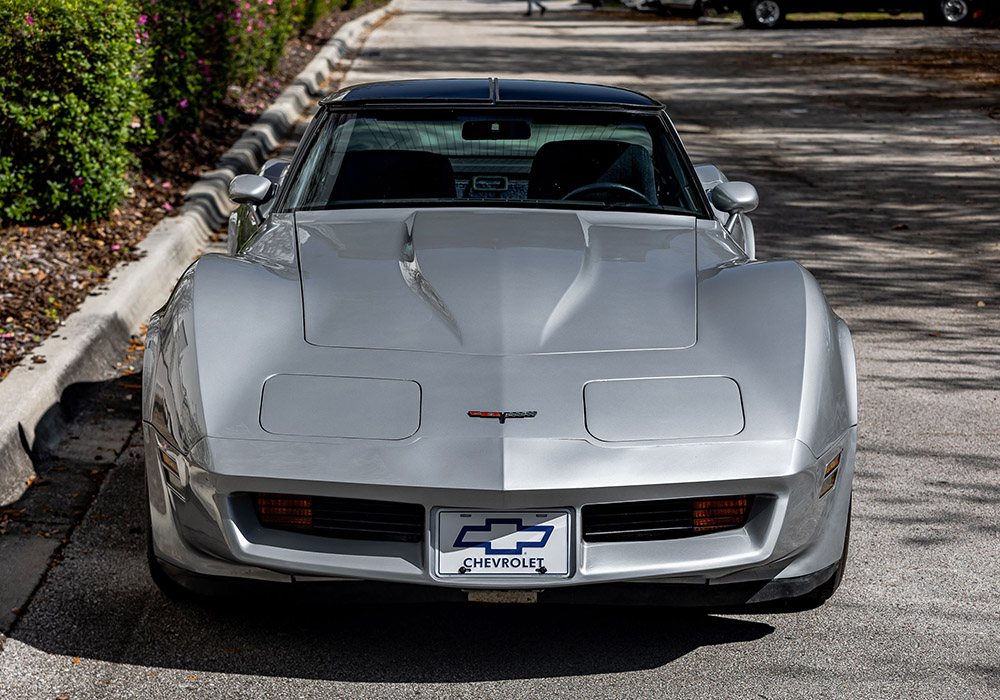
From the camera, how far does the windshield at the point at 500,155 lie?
4.41 metres

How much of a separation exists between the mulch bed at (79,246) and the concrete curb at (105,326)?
0.32ft

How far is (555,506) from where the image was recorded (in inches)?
112

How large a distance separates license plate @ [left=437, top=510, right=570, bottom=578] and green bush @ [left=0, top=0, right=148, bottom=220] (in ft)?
15.5

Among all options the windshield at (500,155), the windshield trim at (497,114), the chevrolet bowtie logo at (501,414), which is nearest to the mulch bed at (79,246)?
the windshield trim at (497,114)

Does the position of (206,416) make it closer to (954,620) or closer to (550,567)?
(550,567)

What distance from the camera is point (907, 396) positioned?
5.36 meters

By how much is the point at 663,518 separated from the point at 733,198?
1976 mm

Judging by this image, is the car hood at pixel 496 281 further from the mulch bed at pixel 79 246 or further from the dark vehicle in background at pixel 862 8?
the dark vehicle in background at pixel 862 8

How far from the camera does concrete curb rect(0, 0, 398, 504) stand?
4.50m

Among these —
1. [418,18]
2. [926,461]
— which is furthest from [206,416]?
[418,18]

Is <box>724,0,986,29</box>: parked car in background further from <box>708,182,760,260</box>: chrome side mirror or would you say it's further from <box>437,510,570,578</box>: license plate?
<box>437,510,570,578</box>: license plate

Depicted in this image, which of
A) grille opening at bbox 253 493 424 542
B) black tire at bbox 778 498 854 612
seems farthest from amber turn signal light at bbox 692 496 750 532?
grille opening at bbox 253 493 424 542

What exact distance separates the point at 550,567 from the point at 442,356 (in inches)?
25.4

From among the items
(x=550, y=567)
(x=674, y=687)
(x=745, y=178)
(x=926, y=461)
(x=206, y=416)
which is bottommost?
(x=745, y=178)
